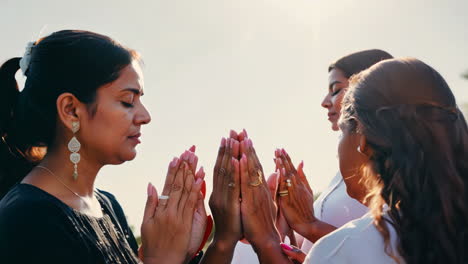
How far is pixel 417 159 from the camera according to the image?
2.65m

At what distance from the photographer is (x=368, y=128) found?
9.29 ft

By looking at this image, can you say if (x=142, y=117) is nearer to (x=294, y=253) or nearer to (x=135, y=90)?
(x=135, y=90)

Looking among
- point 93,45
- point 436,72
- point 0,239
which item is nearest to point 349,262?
point 436,72

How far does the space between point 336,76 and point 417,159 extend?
262cm

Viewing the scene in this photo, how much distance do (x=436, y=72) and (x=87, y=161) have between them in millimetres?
2530

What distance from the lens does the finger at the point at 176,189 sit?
4.05 meters

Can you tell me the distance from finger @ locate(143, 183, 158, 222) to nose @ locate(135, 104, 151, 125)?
0.61 meters

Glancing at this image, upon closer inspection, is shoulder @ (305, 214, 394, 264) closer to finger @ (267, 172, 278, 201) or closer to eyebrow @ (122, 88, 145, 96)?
eyebrow @ (122, 88, 145, 96)

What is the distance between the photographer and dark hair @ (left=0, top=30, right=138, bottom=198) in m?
3.50

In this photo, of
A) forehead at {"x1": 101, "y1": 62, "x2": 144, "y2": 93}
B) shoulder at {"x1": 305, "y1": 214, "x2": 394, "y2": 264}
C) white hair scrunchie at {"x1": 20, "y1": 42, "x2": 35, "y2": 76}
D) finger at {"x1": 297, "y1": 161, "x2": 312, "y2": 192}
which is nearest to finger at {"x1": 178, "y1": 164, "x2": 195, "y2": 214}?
forehead at {"x1": 101, "y1": 62, "x2": 144, "y2": 93}

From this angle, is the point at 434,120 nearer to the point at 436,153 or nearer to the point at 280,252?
the point at 436,153

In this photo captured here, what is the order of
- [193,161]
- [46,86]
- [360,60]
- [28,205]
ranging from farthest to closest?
[360,60]
[193,161]
[46,86]
[28,205]

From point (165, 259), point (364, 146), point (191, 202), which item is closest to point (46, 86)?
point (191, 202)

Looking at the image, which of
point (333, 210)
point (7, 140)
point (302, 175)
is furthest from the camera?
point (302, 175)
